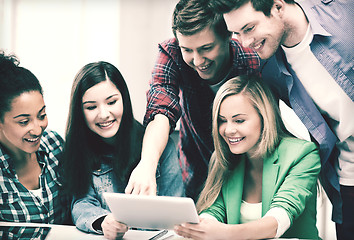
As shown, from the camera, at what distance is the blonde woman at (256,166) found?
100 cm

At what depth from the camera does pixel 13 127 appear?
3.80 feet

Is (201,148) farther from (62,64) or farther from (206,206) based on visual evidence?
(62,64)

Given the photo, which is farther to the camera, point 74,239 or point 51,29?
point 51,29

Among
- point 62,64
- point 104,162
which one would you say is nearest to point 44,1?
point 62,64

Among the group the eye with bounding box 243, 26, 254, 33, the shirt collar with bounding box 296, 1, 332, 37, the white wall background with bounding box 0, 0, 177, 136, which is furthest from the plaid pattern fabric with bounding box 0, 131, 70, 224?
the shirt collar with bounding box 296, 1, 332, 37

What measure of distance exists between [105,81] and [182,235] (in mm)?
479

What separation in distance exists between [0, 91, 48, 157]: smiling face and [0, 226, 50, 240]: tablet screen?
222 millimetres

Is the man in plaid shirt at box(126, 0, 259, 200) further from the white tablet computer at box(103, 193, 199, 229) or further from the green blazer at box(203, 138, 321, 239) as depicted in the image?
the green blazer at box(203, 138, 321, 239)

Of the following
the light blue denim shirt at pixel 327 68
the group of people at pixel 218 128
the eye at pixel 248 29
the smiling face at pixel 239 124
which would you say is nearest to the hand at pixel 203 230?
the group of people at pixel 218 128

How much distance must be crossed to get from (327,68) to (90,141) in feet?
2.15

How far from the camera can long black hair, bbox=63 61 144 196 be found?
115 cm

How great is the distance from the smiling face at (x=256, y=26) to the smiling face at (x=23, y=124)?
0.56 meters

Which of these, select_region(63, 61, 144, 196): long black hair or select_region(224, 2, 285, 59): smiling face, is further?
select_region(63, 61, 144, 196): long black hair

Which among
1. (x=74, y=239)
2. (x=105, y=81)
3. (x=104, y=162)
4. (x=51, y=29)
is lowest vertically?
(x=74, y=239)
